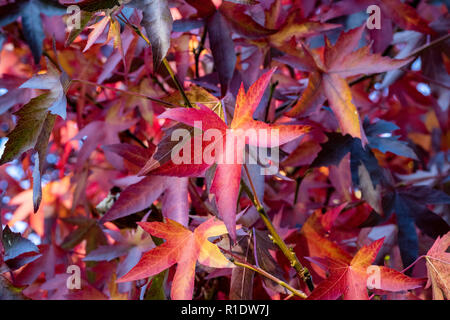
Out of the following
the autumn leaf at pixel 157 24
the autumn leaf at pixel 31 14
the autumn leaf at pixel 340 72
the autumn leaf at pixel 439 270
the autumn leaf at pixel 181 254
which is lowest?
the autumn leaf at pixel 439 270

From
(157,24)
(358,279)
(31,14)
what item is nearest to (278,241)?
(358,279)

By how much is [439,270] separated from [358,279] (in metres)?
0.10

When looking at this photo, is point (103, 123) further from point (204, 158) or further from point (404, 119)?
point (404, 119)

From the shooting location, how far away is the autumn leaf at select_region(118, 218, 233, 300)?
1.59 feet

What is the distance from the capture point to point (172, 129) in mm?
529

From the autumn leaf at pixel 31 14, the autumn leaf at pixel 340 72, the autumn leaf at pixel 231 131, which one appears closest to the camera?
the autumn leaf at pixel 231 131

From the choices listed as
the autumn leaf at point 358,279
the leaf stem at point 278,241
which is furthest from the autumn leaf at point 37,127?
the autumn leaf at point 358,279

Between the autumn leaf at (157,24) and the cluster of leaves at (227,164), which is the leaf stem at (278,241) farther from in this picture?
the autumn leaf at (157,24)

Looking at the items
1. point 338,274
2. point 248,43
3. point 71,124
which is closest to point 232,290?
point 338,274

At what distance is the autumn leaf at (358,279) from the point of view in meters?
0.49

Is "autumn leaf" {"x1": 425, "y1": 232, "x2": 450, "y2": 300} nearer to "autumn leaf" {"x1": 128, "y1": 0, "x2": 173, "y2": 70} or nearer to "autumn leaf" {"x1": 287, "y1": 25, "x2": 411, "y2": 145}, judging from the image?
"autumn leaf" {"x1": 287, "y1": 25, "x2": 411, "y2": 145}

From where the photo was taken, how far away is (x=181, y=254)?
0.51 metres

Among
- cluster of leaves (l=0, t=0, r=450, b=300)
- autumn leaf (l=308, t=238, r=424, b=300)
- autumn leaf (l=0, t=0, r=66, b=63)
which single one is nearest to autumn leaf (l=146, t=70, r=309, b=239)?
cluster of leaves (l=0, t=0, r=450, b=300)

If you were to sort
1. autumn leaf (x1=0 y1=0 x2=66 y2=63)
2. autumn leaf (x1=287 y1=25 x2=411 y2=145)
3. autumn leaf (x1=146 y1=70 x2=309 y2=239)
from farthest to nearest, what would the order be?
1. autumn leaf (x1=0 y1=0 x2=66 y2=63)
2. autumn leaf (x1=287 y1=25 x2=411 y2=145)
3. autumn leaf (x1=146 y1=70 x2=309 y2=239)
